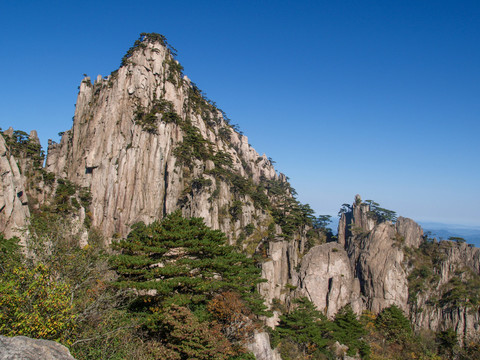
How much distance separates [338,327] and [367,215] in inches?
1098

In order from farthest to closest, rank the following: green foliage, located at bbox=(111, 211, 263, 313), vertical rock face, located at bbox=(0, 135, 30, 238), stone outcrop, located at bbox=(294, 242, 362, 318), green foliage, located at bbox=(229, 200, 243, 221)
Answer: green foliage, located at bbox=(229, 200, 243, 221), stone outcrop, located at bbox=(294, 242, 362, 318), vertical rock face, located at bbox=(0, 135, 30, 238), green foliage, located at bbox=(111, 211, 263, 313)

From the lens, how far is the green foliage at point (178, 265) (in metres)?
21.3

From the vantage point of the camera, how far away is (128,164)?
60.6 meters

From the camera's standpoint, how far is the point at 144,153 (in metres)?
61.1

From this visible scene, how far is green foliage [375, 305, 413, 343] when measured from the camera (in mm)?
45156

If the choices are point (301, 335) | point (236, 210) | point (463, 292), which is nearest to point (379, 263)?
point (463, 292)

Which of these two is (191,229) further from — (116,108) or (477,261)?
(477,261)

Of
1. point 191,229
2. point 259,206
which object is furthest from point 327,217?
point 191,229

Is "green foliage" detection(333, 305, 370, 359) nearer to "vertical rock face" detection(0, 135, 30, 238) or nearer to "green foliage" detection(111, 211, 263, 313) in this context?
"green foliage" detection(111, 211, 263, 313)

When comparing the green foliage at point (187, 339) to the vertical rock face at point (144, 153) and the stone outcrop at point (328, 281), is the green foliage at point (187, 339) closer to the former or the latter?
the stone outcrop at point (328, 281)

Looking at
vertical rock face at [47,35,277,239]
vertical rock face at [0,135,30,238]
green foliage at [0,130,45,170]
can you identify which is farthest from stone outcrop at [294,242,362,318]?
green foliage at [0,130,45,170]

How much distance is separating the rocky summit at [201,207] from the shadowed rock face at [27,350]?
123 ft

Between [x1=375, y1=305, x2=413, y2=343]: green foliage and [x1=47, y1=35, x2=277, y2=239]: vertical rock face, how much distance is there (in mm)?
27261

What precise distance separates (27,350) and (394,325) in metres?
51.7
